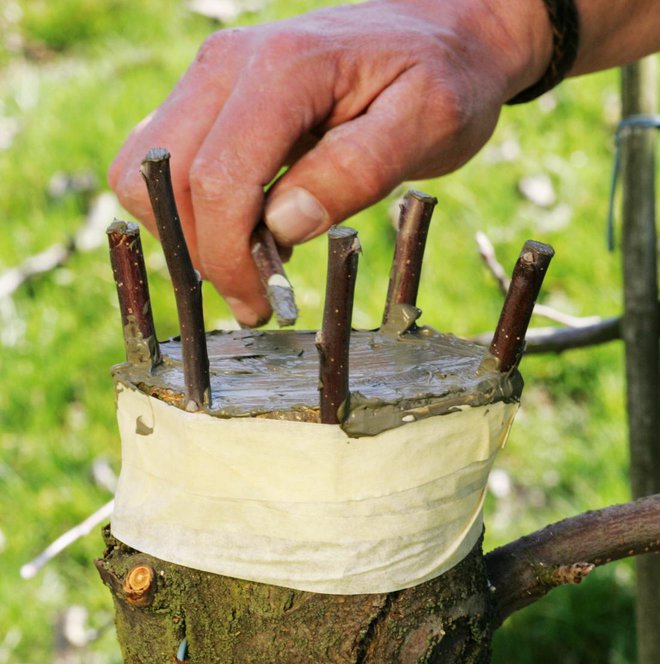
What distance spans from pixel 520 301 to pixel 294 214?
43cm

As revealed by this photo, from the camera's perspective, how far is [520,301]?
2.97ft

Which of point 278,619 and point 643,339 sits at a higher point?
point 278,619

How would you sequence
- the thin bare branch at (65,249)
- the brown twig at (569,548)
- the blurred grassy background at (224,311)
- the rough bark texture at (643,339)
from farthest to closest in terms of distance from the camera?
the thin bare branch at (65,249) → the blurred grassy background at (224,311) → the rough bark texture at (643,339) → the brown twig at (569,548)

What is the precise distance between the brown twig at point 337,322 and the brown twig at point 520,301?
176mm

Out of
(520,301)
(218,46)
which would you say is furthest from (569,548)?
(218,46)

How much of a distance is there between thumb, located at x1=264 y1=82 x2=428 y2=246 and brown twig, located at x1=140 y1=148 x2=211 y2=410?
0.36 meters

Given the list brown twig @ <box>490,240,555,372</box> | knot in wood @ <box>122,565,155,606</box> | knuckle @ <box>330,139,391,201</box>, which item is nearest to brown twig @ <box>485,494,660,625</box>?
brown twig @ <box>490,240,555,372</box>

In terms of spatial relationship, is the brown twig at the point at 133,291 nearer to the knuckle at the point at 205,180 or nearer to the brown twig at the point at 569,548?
the knuckle at the point at 205,180

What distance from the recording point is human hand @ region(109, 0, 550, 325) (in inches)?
47.6

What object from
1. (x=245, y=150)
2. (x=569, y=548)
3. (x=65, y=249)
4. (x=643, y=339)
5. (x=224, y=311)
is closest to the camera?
(x=569, y=548)

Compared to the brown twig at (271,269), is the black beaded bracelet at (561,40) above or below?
above

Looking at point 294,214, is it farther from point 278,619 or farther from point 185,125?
point 278,619

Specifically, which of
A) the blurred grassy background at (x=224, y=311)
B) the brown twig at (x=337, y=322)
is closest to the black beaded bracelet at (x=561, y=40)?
the brown twig at (x=337, y=322)

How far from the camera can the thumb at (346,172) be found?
3.99ft
